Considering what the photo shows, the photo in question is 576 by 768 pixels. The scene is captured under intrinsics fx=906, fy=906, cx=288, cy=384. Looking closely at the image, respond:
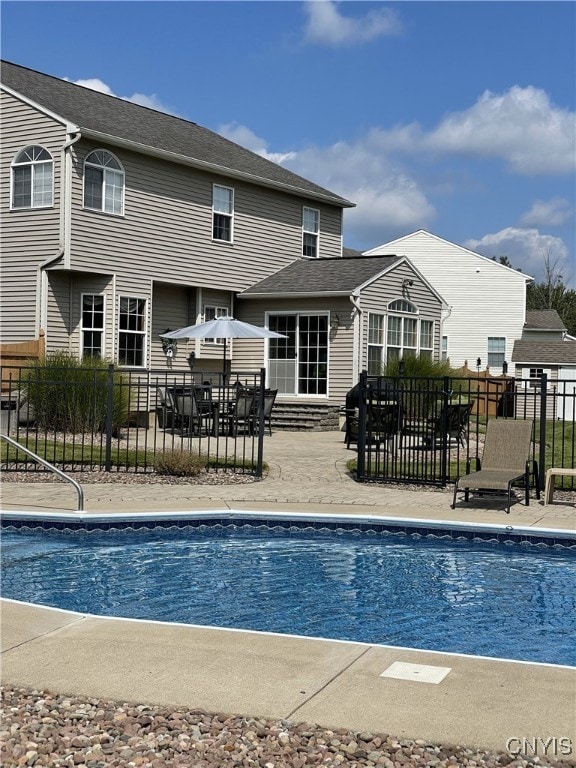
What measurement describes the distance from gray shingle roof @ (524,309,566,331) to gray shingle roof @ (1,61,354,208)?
16.8 m

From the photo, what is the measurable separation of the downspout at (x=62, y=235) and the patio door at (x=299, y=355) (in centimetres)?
658

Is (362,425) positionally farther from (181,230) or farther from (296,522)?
(181,230)

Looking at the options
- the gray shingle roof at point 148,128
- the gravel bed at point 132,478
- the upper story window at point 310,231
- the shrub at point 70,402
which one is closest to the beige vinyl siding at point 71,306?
the shrub at point 70,402

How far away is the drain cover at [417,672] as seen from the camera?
5023 millimetres

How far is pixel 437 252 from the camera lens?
4072cm

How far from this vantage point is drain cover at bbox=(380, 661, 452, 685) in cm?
502

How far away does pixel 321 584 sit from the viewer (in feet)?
27.9

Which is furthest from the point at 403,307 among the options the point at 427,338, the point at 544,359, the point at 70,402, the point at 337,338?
the point at 544,359

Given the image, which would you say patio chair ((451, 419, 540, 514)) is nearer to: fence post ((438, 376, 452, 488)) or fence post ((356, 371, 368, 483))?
fence post ((438, 376, 452, 488))

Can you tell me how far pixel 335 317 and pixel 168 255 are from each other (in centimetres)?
464

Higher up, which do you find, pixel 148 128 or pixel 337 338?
pixel 148 128

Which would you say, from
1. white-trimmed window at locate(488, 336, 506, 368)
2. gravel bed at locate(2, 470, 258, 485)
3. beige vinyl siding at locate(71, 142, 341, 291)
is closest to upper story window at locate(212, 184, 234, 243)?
beige vinyl siding at locate(71, 142, 341, 291)

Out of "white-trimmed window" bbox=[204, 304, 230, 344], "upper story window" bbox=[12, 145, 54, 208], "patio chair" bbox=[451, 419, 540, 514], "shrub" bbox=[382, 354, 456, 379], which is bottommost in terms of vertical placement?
"patio chair" bbox=[451, 419, 540, 514]

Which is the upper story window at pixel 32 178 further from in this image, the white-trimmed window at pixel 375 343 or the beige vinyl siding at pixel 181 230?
Result: the white-trimmed window at pixel 375 343
